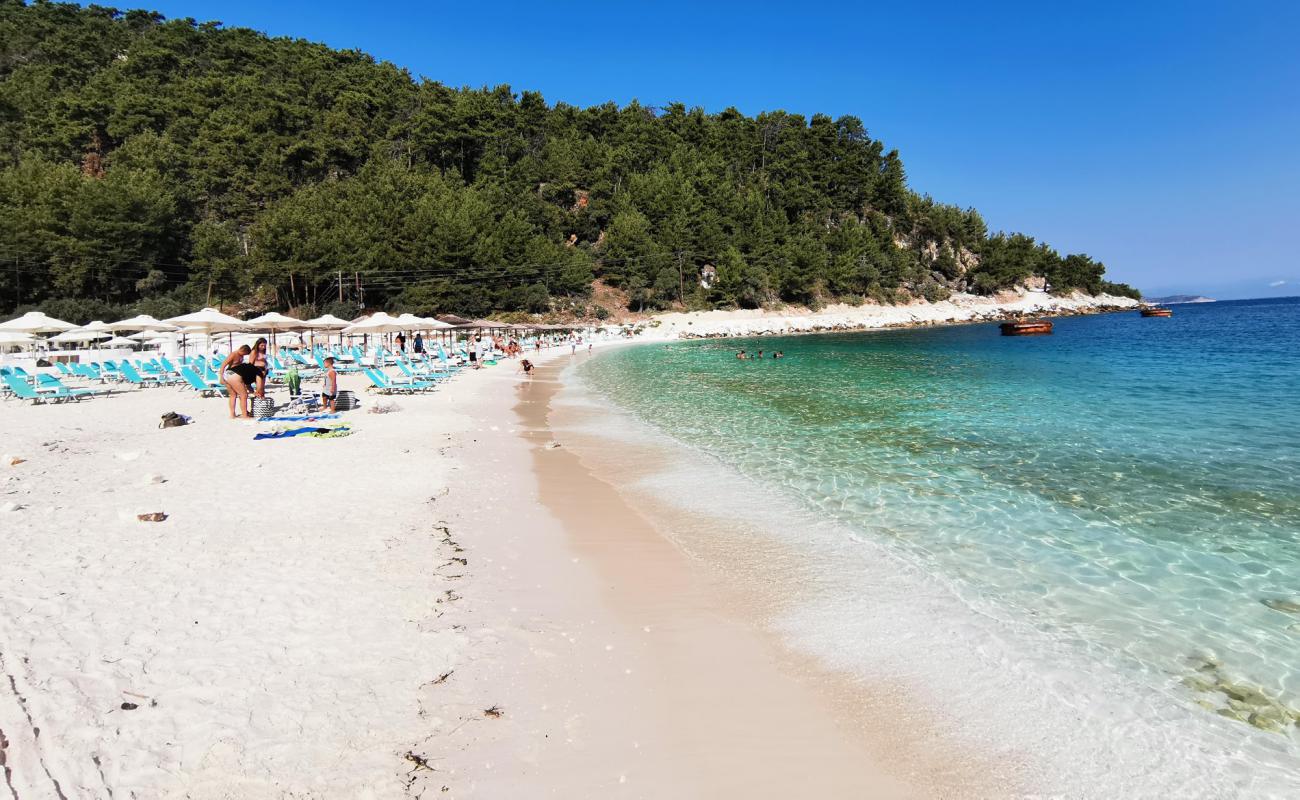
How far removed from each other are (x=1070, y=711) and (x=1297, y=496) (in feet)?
21.1

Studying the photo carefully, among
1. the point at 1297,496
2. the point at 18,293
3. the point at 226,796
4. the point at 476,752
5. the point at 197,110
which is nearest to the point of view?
the point at 226,796

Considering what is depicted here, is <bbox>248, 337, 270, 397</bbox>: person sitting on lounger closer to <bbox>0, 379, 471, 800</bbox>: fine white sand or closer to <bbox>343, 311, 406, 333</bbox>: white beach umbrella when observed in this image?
<bbox>0, 379, 471, 800</bbox>: fine white sand

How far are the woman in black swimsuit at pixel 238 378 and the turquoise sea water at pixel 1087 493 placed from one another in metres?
7.53

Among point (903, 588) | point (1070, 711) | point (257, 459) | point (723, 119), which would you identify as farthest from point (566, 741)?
point (723, 119)

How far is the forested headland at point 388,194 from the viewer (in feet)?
139

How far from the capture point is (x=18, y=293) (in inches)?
1528

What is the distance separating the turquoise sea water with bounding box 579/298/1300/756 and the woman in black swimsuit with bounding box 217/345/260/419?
753 cm

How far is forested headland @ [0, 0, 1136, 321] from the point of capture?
42.3m

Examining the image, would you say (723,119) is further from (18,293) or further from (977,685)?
(977,685)

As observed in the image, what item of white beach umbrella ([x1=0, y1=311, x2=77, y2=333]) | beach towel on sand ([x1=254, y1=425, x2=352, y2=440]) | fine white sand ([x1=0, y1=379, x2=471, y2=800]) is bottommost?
fine white sand ([x1=0, y1=379, x2=471, y2=800])

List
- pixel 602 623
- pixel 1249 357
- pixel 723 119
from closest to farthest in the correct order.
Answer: pixel 602 623 < pixel 1249 357 < pixel 723 119

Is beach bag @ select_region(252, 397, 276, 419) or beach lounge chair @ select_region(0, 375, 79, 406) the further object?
beach lounge chair @ select_region(0, 375, 79, 406)

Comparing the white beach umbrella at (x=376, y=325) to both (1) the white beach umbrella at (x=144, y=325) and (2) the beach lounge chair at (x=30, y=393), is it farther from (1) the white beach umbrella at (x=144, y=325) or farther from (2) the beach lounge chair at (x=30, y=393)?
(2) the beach lounge chair at (x=30, y=393)

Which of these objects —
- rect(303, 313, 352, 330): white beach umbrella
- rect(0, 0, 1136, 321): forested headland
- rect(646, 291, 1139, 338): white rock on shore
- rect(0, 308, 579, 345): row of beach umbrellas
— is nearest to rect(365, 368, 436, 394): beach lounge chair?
rect(0, 308, 579, 345): row of beach umbrellas
